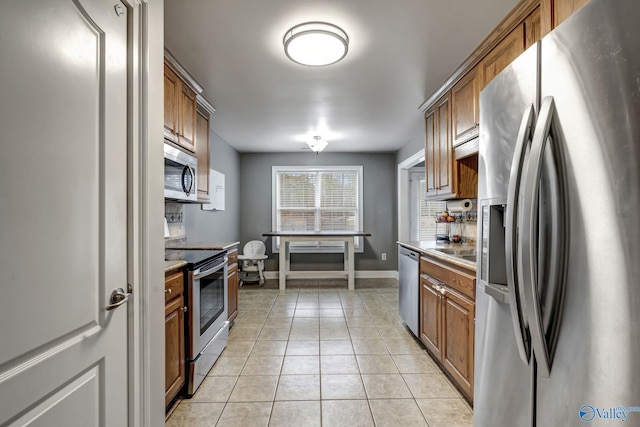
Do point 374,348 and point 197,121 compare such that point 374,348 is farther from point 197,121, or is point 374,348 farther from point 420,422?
point 197,121

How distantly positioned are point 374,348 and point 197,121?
2.74 metres

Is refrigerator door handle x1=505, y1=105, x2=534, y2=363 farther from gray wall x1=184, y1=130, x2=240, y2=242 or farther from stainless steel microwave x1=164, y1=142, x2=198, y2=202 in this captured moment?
gray wall x1=184, y1=130, x2=240, y2=242

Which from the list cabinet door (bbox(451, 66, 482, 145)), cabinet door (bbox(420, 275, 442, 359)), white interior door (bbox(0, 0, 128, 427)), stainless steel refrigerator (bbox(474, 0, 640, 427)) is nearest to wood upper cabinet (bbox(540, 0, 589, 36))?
stainless steel refrigerator (bbox(474, 0, 640, 427))

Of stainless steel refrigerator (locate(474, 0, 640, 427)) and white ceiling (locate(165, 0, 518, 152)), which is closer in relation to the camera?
stainless steel refrigerator (locate(474, 0, 640, 427))

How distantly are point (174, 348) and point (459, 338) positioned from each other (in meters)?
1.84

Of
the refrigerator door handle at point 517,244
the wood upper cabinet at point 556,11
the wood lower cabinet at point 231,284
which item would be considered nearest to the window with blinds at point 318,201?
the wood lower cabinet at point 231,284

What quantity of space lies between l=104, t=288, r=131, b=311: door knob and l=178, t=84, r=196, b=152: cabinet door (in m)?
1.67

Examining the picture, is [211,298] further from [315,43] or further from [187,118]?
[315,43]

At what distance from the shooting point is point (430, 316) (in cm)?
256

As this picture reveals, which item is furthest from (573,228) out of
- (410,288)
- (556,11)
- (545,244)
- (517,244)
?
(410,288)

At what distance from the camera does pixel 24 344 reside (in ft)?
2.50

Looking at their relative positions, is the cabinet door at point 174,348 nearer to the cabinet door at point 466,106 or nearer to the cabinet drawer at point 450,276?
the cabinet drawer at point 450,276

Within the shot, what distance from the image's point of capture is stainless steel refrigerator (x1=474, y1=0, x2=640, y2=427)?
62cm

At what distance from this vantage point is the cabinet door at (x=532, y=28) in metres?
1.62
